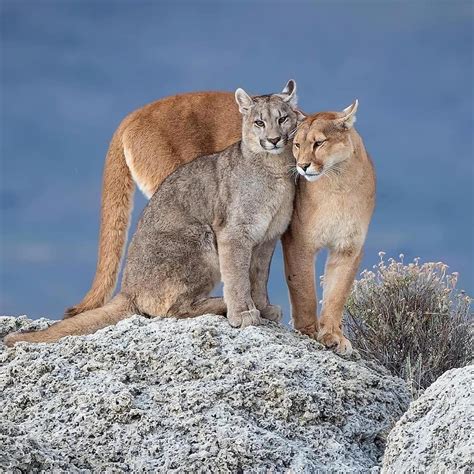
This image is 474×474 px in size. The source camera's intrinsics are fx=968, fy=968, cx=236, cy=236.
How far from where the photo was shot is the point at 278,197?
21.6ft

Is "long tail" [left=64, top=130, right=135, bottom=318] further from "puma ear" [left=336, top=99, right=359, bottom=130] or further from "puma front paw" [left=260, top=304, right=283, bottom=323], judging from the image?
"puma ear" [left=336, top=99, right=359, bottom=130]

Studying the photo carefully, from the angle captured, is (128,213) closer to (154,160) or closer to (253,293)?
(154,160)

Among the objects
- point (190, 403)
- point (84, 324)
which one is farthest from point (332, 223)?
point (190, 403)

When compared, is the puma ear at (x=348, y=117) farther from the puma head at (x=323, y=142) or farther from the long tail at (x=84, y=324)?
the long tail at (x=84, y=324)

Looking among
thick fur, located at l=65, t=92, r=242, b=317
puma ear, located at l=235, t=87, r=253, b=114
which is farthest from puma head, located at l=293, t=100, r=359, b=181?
thick fur, located at l=65, t=92, r=242, b=317

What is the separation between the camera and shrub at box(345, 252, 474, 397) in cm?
823

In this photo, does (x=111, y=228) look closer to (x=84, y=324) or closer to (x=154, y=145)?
(x=154, y=145)

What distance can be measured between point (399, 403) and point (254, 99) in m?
2.34

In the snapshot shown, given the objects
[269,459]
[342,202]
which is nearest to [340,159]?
[342,202]

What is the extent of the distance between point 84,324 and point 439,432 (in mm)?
3242

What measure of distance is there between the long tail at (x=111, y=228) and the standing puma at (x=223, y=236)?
0.84 m

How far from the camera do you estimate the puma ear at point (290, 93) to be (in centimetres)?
679

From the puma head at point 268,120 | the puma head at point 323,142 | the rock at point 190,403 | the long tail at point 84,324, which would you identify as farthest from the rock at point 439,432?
the long tail at point 84,324

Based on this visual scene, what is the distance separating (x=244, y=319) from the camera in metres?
6.26
